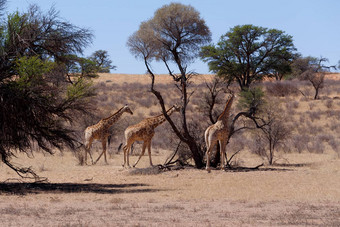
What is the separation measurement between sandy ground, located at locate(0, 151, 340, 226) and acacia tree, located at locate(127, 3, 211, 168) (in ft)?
6.62

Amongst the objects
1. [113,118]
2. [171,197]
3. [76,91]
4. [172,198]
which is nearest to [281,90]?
[113,118]

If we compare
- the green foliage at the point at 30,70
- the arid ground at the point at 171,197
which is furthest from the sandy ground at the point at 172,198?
the green foliage at the point at 30,70

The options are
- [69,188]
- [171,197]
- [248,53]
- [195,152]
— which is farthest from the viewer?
[248,53]

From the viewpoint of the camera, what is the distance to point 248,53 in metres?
42.6

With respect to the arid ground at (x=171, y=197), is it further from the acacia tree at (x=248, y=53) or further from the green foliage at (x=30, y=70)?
the acacia tree at (x=248, y=53)

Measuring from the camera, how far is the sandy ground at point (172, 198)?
32.0ft

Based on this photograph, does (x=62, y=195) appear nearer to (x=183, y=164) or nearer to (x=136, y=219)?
(x=136, y=219)

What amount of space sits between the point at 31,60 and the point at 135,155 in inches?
567

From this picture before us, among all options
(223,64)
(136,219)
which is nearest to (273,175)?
(136,219)

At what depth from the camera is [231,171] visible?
18.3 meters

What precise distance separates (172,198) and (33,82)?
448 cm

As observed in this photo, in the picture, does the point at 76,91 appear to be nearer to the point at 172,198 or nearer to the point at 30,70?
the point at 30,70

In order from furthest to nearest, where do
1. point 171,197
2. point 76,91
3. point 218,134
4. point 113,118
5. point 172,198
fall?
point 113,118 → point 218,134 → point 76,91 → point 171,197 → point 172,198

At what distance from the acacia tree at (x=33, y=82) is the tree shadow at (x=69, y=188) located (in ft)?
3.28
